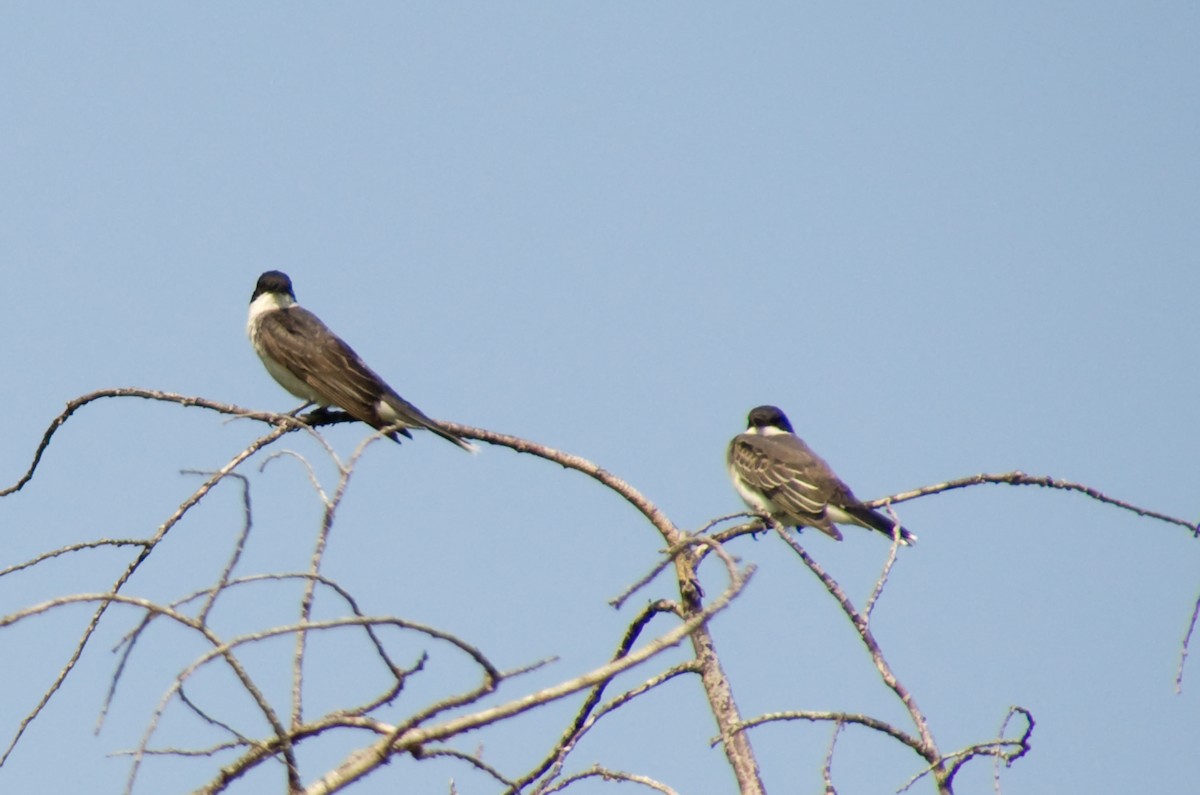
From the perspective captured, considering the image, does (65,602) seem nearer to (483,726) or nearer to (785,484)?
(483,726)

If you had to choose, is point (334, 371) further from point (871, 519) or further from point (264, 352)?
point (871, 519)

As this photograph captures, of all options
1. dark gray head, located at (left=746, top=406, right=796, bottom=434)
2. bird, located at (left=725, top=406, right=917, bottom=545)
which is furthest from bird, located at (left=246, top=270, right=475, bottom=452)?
dark gray head, located at (left=746, top=406, right=796, bottom=434)

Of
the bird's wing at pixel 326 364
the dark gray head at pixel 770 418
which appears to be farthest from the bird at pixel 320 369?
the dark gray head at pixel 770 418

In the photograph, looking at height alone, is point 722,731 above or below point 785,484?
below

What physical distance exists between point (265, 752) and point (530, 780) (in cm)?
146

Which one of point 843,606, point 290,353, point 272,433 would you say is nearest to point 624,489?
point 843,606

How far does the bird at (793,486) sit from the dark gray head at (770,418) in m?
0.66

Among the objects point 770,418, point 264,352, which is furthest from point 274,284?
point 770,418

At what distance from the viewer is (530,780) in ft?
14.0

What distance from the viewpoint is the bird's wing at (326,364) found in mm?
10297

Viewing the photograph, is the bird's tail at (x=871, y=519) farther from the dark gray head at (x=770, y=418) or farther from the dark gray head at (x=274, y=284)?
the dark gray head at (x=274, y=284)

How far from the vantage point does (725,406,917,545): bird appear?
11336 mm

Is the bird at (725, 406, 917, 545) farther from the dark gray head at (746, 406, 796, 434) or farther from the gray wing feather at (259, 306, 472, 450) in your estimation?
the gray wing feather at (259, 306, 472, 450)

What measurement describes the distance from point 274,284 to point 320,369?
2256mm
